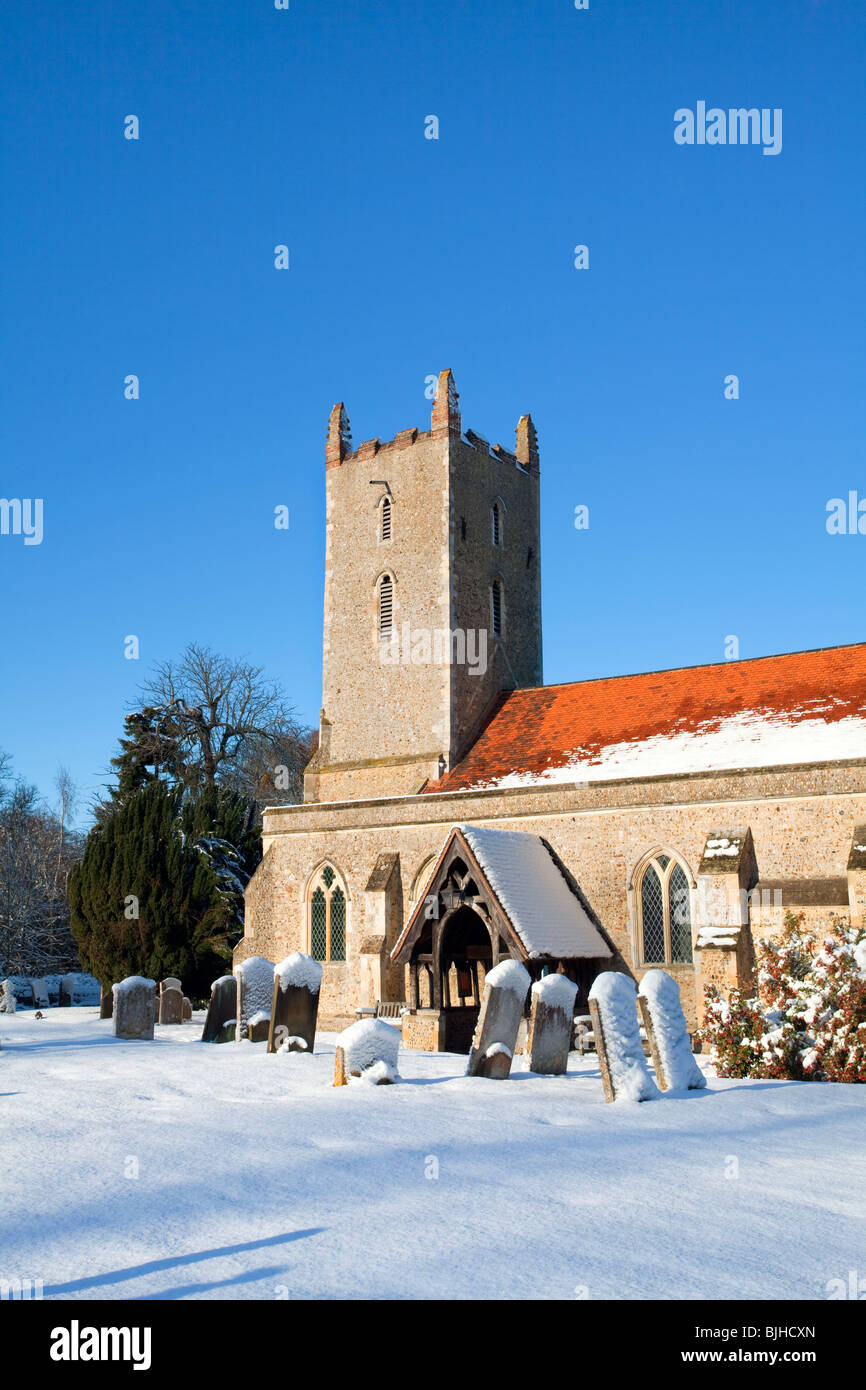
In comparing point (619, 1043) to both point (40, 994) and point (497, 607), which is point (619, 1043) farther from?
point (40, 994)

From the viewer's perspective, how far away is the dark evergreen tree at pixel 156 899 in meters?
27.0

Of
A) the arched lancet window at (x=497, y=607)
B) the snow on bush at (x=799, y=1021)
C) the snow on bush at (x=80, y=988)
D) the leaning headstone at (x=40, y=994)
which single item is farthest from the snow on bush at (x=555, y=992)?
the leaning headstone at (x=40, y=994)

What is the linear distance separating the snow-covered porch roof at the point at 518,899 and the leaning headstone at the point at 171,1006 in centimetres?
624

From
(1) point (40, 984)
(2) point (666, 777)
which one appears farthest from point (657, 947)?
(1) point (40, 984)

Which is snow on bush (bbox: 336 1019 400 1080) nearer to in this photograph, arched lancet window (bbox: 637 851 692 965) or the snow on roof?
the snow on roof

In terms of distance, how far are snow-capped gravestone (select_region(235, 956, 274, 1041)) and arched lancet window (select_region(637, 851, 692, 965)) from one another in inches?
268

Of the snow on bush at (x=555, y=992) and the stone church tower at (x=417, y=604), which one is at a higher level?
the stone church tower at (x=417, y=604)

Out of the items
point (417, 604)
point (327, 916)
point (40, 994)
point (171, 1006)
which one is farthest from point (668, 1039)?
point (40, 994)

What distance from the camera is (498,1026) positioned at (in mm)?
11484

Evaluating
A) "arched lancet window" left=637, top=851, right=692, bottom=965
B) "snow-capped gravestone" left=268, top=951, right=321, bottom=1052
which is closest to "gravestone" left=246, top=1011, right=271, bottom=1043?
"snow-capped gravestone" left=268, top=951, right=321, bottom=1052

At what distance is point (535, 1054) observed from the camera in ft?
38.6

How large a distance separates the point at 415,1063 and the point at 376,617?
49.6ft

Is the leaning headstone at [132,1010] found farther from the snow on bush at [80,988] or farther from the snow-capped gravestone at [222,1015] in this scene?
the snow on bush at [80,988]
